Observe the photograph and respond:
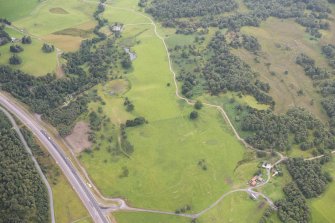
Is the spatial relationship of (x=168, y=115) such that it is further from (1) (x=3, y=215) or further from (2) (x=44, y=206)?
(1) (x=3, y=215)

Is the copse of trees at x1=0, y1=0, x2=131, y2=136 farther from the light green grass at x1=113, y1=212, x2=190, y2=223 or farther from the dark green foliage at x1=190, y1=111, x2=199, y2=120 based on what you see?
the dark green foliage at x1=190, y1=111, x2=199, y2=120

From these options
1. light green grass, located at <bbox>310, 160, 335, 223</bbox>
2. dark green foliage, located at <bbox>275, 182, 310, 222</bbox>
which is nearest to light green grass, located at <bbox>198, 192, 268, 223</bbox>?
dark green foliage, located at <bbox>275, 182, 310, 222</bbox>

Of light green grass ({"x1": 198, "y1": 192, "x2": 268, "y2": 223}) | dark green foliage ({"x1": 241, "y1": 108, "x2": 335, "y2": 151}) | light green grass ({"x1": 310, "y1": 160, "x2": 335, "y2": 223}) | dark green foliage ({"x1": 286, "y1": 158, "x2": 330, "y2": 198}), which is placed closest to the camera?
light green grass ({"x1": 198, "y1": 192, "x2": 268, "y2": 223})

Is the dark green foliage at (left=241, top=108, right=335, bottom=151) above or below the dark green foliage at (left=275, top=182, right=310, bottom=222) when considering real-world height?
above

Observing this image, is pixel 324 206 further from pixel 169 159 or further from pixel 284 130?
pixel 169 159

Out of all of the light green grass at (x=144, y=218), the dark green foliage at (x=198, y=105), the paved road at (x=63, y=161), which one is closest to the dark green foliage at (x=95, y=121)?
the paved road at (x=63, y=161)
